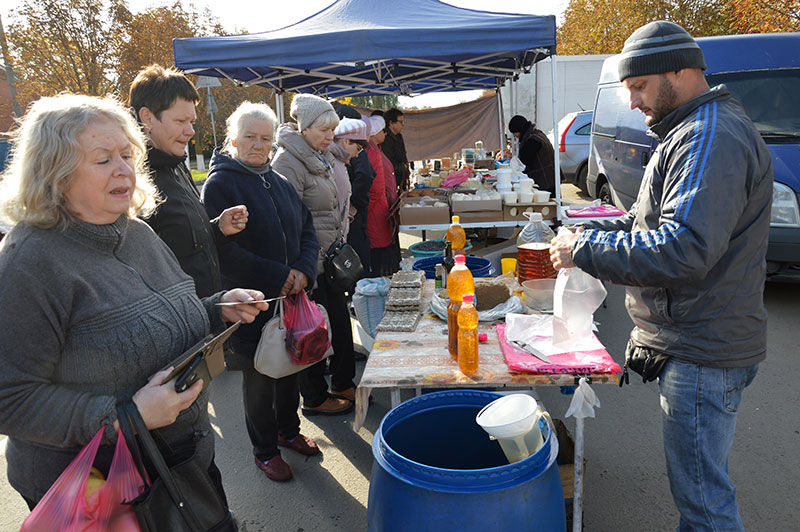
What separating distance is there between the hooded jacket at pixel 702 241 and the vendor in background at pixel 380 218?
3.33 m

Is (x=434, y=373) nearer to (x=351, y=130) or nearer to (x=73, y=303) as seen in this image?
(x=73, y=303)

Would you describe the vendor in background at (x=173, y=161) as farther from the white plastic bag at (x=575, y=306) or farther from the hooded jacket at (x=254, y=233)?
the white plastic bag at (x=575, y=306)

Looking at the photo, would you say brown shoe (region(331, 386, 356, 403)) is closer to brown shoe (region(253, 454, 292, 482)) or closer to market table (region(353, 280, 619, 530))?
brown shoe (region(253, 454, 292, 482))

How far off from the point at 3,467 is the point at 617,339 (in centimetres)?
454

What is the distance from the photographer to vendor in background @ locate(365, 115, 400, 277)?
4863 millimetres

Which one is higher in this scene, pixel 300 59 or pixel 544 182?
pixel 300 59

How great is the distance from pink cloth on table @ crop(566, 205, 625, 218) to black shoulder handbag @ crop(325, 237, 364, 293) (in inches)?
98.4

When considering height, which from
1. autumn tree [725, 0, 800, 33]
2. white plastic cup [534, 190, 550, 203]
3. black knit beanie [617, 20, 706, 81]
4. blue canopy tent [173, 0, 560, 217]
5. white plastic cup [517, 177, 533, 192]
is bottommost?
white plastic cup [534, 190, 550, 203]

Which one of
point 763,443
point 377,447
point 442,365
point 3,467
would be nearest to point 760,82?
point 763,443

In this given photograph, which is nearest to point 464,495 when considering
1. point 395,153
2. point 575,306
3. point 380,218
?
point 575,306

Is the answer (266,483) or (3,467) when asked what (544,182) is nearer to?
(266,483)

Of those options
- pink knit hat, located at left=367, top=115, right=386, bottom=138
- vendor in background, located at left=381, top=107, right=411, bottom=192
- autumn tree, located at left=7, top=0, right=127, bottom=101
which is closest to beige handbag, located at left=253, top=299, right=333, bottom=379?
pink knit hat, located at left=367, top=115, right=386, bottom=138

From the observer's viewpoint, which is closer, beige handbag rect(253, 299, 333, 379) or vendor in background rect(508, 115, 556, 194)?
beige handbag rect(253, 299, 333, 379)

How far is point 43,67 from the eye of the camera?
15.5 m
